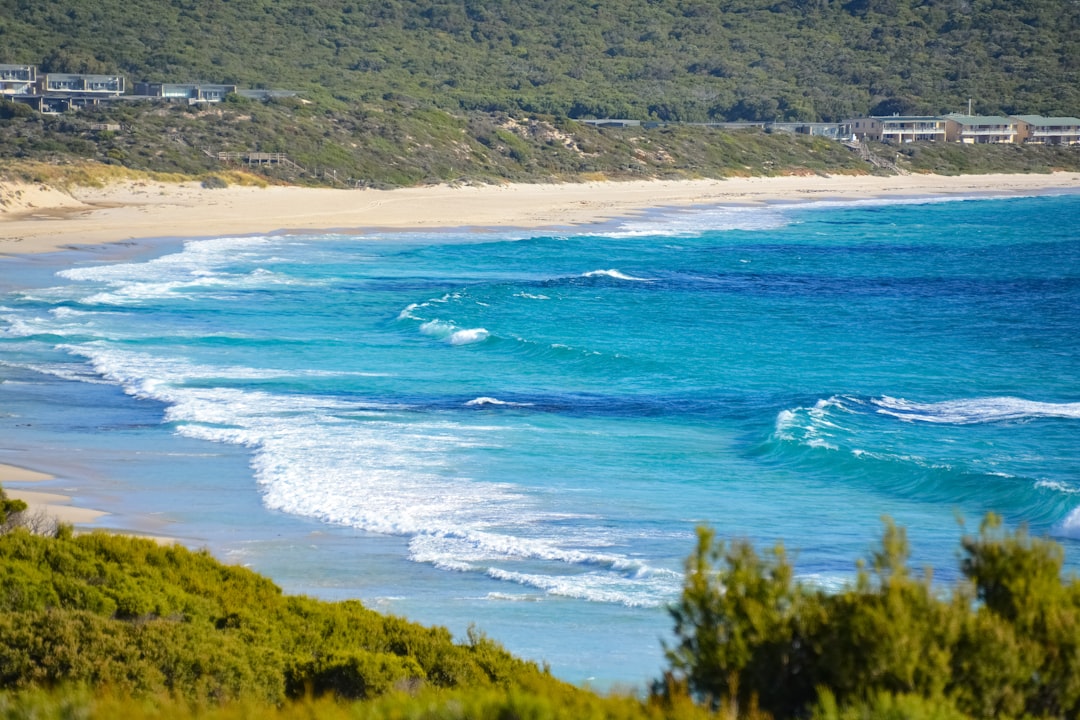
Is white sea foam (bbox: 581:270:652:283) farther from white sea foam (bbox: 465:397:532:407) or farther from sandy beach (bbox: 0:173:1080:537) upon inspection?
white sea foam (bbox: 465:397:532:407)

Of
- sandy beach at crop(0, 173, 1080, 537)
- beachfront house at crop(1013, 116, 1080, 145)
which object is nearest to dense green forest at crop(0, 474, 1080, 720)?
sandy beach at crop(0, 173, 1080, 537)

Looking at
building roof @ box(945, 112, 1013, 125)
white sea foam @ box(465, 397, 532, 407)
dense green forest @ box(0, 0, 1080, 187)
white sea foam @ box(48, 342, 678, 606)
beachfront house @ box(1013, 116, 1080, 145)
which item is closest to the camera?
white sea foam @ box(48, 342, 678, 606)

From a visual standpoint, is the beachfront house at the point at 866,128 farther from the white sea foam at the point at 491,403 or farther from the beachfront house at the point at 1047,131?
the white sea foam at the point at 491,403

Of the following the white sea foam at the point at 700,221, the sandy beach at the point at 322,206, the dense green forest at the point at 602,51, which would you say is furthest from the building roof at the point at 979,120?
the white sea foam at the point at 700,221

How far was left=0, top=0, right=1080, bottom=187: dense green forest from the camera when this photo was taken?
69188 mm

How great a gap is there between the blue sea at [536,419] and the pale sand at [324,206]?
573cm

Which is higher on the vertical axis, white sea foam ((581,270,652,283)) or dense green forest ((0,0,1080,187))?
dense green forest ((0,0,1080,187))

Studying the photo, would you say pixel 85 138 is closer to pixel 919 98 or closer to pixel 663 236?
pixel 663 236

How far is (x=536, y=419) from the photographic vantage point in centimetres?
1975

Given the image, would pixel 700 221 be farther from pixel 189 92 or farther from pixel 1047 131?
pixel 1047 131

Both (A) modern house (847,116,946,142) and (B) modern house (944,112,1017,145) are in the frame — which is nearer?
(A) modern house (847,116,946,142)

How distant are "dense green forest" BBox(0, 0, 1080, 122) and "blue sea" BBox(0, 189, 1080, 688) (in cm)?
5764

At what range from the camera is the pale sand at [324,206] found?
151 ft

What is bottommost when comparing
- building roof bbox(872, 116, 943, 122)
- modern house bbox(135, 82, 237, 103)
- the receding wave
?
the receding wave
